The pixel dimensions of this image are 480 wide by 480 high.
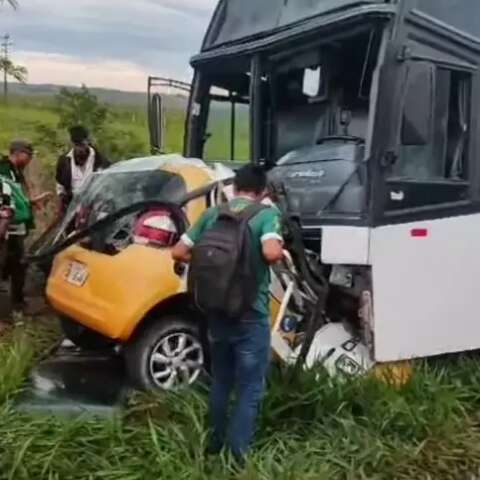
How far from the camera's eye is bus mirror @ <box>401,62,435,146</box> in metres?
6.42

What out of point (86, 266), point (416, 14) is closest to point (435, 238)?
point (416, 14)

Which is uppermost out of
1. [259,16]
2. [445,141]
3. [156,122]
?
[259,16]

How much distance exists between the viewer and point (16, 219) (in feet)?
29.5

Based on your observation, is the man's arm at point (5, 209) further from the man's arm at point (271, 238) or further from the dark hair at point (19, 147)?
the man's arm at point (271, 238)

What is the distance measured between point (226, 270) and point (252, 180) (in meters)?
0.58

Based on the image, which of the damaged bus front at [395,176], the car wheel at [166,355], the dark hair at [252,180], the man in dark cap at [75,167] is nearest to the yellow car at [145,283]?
the car wheel at [166,355]

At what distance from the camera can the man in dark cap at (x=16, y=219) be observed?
8.96 meters

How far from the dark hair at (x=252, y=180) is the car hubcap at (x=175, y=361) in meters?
1.70

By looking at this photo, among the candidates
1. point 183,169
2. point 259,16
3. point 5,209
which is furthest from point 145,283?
point 259,16

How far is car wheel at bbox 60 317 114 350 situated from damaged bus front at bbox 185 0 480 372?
1833 millimetres

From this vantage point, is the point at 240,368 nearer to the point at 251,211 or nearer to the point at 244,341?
the point at 244,341

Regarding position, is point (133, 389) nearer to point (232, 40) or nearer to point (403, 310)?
point (403, 310)

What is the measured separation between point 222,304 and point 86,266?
84.7 inches

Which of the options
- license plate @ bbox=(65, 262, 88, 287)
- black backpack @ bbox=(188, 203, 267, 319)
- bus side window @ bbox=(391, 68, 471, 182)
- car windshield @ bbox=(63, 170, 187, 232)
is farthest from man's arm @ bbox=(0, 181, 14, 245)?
black backpack @ bbox=(188, 203, 267, 319)
